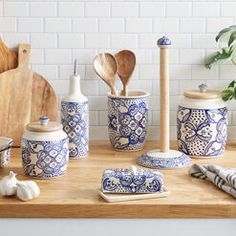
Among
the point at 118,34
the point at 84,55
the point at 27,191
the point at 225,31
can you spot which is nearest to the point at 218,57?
the point at 225,31

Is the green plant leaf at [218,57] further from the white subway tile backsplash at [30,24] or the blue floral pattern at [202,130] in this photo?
the white subway tile backsplash at [30,24]

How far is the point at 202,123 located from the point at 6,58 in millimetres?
781

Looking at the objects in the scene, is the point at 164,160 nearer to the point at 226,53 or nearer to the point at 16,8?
the point at 226,53

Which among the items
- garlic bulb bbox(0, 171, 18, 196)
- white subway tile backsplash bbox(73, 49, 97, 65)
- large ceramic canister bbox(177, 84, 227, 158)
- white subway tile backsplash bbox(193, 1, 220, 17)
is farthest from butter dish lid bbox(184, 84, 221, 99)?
garlic bulb bbox(0, 171, 18, 196)

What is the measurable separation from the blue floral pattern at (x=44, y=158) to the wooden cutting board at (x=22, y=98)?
0.39 metres

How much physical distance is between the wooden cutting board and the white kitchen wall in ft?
0.21

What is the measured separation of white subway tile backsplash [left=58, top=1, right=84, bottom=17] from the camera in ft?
8.39

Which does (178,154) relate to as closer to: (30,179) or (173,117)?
(173,117)

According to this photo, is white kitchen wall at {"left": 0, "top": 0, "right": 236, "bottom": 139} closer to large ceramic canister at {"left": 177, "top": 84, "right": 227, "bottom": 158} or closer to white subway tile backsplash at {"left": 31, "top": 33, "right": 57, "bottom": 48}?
white subway tile backsplash at {"left": 31, "top": 33, "right": 57, "bottom": 48}

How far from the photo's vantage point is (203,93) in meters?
2.41

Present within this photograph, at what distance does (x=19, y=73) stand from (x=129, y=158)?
1.74 ft

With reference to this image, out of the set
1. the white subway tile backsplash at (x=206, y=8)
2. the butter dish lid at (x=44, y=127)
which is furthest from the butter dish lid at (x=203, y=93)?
the butter dish lid at (x=44, y=127)

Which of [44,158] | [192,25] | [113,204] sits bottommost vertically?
[113,204]
